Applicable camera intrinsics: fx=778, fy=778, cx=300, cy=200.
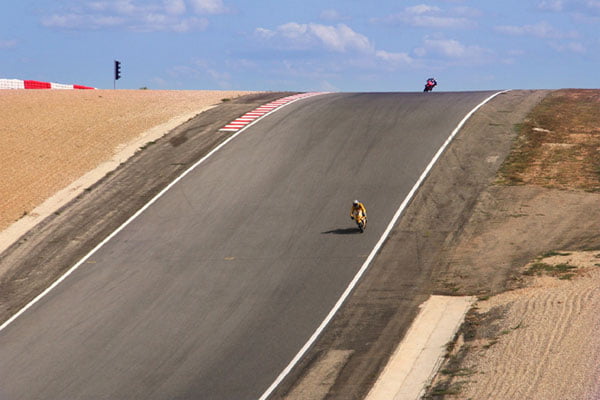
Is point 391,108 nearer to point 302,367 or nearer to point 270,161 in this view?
point 270,161

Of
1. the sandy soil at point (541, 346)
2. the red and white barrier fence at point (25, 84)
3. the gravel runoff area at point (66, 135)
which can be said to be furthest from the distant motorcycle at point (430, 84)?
the sandy soil at point (541, 346)

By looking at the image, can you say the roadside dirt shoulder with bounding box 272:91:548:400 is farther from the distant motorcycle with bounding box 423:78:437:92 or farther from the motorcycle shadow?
the distant motorcycle with bounding box 423:78:437:92

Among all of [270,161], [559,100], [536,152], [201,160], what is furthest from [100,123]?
[559,100]

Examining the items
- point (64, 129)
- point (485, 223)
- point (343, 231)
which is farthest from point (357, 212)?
point (64, 129)

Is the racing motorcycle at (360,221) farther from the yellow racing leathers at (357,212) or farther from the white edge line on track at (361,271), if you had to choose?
the white edge line on track at (361,271)

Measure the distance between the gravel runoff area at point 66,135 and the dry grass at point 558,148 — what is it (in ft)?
56.9

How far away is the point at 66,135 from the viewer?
38.8 m

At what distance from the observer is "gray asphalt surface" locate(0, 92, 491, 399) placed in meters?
18.2

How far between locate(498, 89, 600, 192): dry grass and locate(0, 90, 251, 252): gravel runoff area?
17.3m

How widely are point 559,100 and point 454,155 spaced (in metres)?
12.6

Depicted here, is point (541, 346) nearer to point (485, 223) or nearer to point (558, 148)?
point (485, 223)

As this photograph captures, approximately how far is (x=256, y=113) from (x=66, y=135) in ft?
32.1

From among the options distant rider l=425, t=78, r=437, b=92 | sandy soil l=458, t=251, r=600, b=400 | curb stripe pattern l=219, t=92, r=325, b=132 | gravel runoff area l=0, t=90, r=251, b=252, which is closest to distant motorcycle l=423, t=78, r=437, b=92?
distant rider l=425, t=78, r=437, b=92

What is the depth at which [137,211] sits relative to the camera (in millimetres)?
29594
